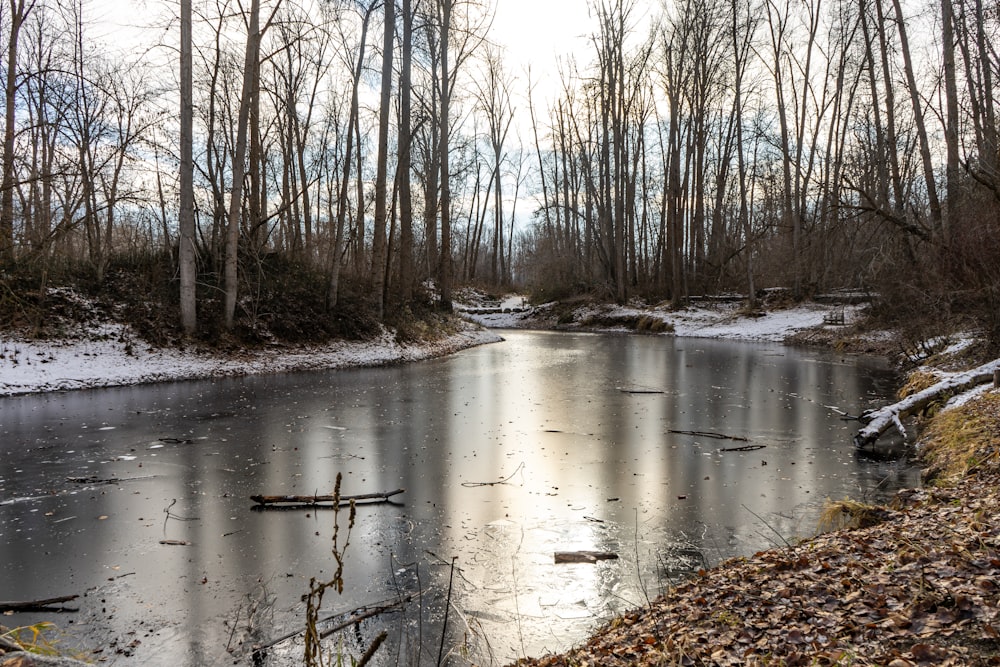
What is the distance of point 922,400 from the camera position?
8.91 metres

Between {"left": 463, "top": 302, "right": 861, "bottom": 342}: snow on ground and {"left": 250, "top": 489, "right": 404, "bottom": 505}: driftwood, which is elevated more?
{"left": 463, "top": 302, "right": 861, "bottom": 342}: snow on ground

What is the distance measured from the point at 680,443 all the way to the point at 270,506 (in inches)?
203

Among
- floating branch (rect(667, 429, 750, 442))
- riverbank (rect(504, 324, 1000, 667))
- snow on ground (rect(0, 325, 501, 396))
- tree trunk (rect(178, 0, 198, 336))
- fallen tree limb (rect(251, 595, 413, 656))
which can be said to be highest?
tree trunk (rect(178, 0, 198, 336))

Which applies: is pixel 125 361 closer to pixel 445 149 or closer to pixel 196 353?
pixel 196 353

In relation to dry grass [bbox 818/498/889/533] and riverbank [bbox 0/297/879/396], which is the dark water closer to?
dry grass [bbox 818/498/889/533]

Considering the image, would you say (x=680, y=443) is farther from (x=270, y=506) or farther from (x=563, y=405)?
(x=270, y=506)

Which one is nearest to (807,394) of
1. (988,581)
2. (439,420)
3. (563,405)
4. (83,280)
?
(563,405)

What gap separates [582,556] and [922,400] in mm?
6957

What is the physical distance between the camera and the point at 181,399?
11.4 metres

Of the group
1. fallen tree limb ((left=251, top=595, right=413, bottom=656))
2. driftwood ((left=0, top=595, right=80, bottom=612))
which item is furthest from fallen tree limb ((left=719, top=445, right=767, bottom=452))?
driftwood ((left=0, top=595, right=80, bottom=612))

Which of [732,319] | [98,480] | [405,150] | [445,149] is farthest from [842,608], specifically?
[732,319]

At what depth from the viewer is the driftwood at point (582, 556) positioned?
15.1 feet

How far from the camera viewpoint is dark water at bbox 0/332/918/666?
3783 millimetres

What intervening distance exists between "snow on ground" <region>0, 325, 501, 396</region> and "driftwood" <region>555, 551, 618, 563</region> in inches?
461
